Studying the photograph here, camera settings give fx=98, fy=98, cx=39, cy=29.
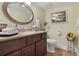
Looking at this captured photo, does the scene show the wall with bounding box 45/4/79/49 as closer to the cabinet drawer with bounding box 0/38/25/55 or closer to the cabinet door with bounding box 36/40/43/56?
the cabinet door with bounding box 36/40/43/56

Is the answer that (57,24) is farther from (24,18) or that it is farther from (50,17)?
(24,18)

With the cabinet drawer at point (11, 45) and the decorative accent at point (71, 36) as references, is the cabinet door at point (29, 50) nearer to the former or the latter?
the cabinet drawer at point (11, 45)

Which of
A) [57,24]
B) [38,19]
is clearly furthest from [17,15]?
[57,24]

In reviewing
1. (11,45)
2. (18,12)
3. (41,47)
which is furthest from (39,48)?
(18,12)

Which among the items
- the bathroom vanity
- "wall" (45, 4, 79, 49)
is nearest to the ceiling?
"wall" (45, 4, 79, 49)

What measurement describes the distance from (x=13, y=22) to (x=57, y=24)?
0.59 m

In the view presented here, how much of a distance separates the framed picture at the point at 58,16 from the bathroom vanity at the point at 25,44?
0.23m

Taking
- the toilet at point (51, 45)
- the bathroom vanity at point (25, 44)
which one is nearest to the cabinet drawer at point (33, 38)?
the bathroom vanity at point (25, 44)

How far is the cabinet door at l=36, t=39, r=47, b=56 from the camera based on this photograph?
1.38 metres

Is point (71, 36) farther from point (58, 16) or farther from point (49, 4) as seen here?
point (49, 4)

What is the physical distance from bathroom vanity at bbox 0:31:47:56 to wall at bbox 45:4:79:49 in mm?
119

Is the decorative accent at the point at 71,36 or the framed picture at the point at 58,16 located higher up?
the framed picture at the point at 58,16

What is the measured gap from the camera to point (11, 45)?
1.10 metres

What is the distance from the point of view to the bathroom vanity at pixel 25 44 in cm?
104
